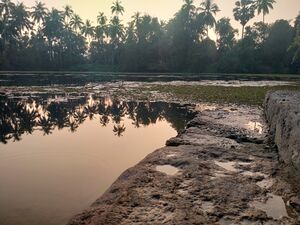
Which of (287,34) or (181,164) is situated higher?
(287,34)

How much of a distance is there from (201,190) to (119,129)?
6.98 metres

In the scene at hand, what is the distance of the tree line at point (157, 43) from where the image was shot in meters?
67.1

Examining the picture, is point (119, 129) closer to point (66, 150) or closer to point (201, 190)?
point (66, 150)

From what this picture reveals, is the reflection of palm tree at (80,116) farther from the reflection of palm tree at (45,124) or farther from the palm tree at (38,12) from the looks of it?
the palm tree at (38,12)

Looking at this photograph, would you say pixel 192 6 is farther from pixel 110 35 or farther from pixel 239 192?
pixel 239 192

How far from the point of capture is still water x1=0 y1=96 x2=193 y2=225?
5.22m

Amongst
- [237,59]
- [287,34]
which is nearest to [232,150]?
[237,59]

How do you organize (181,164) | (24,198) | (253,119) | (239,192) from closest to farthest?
(239,192)
(24,198)
(181,164)
(253,119)

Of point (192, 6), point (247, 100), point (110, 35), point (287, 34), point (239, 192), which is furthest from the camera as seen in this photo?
point (110, 35)

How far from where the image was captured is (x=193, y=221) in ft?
13.1

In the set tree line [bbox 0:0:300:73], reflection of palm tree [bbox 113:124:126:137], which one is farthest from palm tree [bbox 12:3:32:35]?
reflection of palm tree [bbox 113:124:126:137]

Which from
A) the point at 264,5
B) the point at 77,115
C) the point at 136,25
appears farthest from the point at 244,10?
the point at 77,115

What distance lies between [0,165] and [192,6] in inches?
2749

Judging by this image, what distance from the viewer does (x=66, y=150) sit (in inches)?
340
